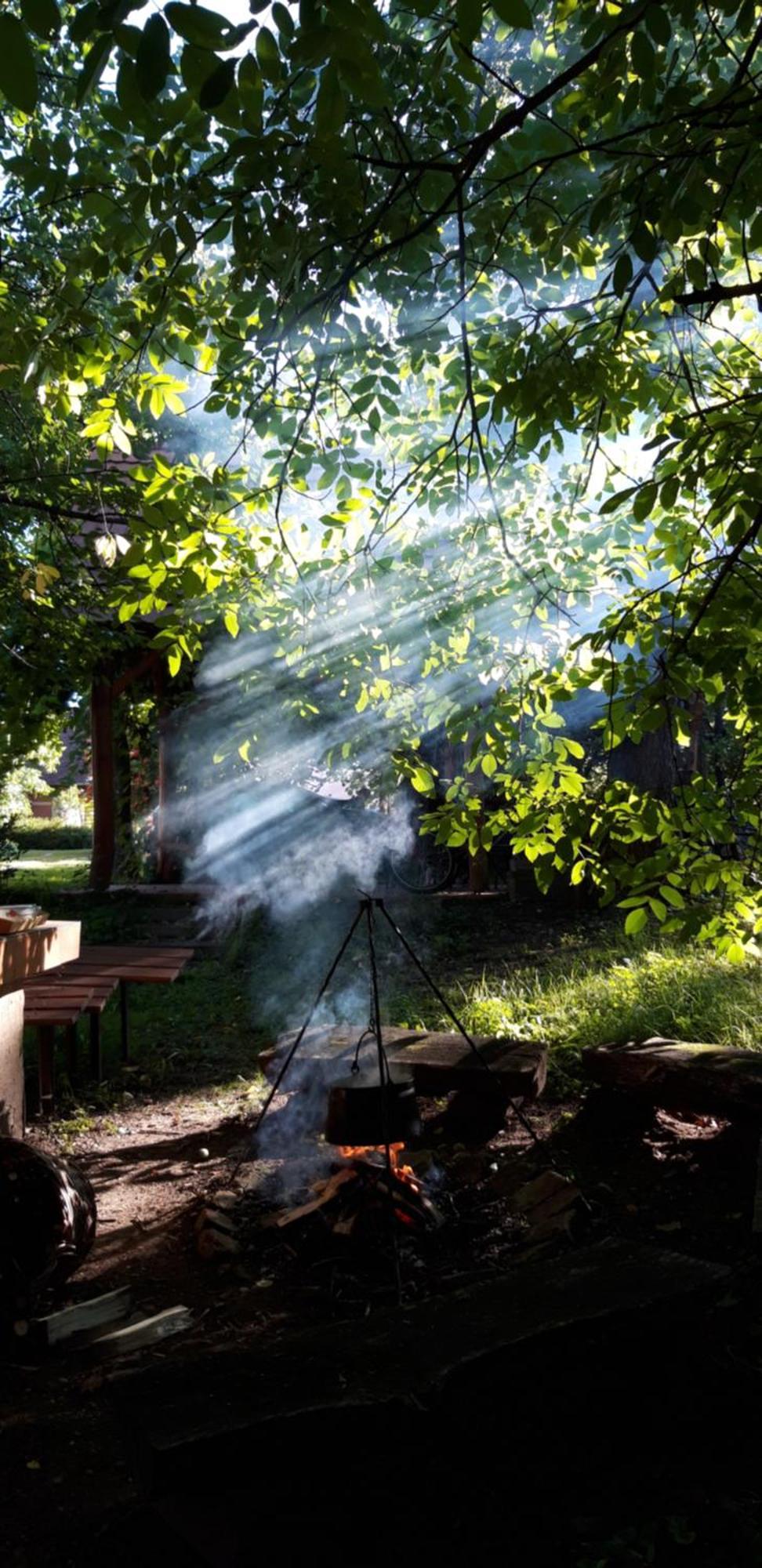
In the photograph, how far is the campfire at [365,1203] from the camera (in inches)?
164

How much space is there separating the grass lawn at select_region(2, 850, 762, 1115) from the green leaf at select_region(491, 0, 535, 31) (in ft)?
16.5

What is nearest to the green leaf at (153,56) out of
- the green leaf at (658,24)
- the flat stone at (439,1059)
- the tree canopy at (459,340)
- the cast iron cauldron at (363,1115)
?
the tree canopy at (459,340)

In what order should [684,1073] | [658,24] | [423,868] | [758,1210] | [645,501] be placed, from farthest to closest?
1. [423,868]
2. [684,1073]
3. [758,1210]
4. [645,501]
5. [658,24]

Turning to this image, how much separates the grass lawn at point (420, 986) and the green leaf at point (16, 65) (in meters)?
5.42

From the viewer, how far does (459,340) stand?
14.6ft

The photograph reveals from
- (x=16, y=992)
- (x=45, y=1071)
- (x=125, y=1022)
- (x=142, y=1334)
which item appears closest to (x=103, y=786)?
(x=125, y=1022)

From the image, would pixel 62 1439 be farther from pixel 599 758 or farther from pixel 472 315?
pixel 599 758

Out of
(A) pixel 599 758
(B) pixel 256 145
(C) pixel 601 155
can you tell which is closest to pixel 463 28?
(B) pixel 256 145

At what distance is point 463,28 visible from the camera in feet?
6.99

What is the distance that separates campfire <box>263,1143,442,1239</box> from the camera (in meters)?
4.17

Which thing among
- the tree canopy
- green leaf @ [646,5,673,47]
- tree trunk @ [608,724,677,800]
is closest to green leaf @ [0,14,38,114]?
the tree canopy

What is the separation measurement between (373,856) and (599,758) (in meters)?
3.07

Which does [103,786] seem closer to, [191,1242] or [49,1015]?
[49,1015]

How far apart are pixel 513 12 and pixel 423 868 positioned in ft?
38.1
